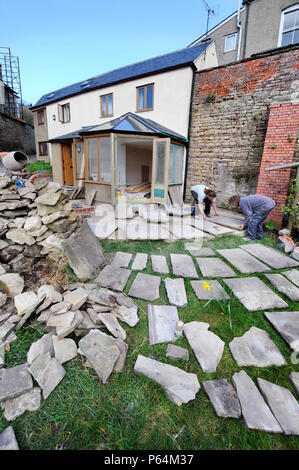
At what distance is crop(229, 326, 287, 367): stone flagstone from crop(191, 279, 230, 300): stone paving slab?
0.59 meters

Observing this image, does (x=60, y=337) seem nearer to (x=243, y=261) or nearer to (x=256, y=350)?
(x=256, y=350)

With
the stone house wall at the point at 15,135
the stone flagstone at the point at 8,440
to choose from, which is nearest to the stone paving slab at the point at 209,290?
the stone flagstone at the point at 8,440

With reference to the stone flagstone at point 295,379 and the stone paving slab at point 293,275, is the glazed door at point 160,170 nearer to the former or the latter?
the stone paving slab at point 293,275

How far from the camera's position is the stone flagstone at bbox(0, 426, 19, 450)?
132 centimetres

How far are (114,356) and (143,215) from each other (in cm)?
386

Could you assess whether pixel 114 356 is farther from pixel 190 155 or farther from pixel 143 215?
pixel 190 155

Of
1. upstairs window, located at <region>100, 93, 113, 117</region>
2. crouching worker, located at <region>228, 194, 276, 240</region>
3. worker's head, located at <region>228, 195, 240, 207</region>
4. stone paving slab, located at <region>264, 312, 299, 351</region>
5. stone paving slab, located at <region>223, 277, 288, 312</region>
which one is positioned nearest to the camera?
stone paving slab, located at <region>264, 312, 299, 351</region>

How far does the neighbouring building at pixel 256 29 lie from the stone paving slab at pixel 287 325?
38.2ft

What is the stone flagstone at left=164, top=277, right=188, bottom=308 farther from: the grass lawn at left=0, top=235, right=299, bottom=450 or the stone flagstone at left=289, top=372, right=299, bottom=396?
the stone flagstone at left=289, top=372, right=299, bottom=396

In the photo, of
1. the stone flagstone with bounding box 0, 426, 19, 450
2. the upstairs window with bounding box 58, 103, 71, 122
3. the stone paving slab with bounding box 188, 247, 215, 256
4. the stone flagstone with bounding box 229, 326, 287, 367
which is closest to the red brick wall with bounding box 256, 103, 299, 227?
the stone paving slab with bounding box 188, 247, 215, 256

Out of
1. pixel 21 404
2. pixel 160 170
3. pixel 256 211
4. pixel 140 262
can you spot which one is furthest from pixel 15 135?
pixel 21 404

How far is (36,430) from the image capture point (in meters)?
1.45

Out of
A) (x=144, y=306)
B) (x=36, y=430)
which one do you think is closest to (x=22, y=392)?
(x=36, y=430)

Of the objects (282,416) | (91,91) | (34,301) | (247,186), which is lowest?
(282,416)
